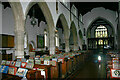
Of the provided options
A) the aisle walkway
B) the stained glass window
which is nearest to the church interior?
the aisle walkway

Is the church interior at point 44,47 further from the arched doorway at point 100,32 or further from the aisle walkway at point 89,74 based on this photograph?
the arched doorway at point 100,32

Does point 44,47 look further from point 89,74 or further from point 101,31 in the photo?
point 101,31

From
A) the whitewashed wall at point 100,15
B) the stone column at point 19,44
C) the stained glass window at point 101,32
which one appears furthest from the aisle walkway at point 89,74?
the stained glass window at point 101,32

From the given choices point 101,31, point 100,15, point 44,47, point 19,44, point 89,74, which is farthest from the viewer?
point 101,31

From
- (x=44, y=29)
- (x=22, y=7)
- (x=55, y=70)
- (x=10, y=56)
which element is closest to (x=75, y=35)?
(x=44, y=29)

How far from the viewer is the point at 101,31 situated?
99.8ft

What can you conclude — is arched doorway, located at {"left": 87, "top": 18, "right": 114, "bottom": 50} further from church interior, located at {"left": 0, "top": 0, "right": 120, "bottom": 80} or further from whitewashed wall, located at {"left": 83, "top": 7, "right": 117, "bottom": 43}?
whitewashed wall, located at {"left": 83, "top": 7, "right": 117, "bottom": 43}

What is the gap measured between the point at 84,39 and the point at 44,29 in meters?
9.53

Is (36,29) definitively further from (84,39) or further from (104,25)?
(104,25)

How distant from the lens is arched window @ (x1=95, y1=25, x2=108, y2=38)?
99.3 ft

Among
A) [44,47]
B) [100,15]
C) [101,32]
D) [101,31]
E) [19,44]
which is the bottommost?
[44,47]

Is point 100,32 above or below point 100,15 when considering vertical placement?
below

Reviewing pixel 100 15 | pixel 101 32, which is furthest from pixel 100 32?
pixel 100 15

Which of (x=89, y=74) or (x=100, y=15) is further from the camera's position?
(x=100, y=15)
